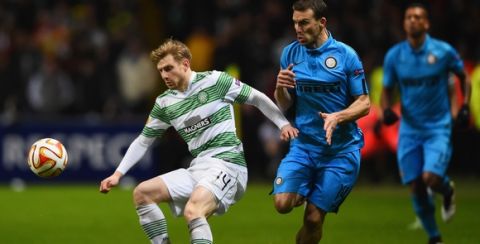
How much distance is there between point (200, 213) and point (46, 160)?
57.0 inches

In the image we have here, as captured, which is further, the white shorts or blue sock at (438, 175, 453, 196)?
blue sock at (438, 175, 453, 196)

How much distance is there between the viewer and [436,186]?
10359 mm

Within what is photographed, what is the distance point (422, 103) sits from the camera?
34.9 feet

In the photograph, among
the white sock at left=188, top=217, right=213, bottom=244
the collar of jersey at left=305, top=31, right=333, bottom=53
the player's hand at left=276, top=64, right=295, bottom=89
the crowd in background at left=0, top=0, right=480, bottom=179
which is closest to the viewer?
the white sock at left=188, top=217, right=213, bottom=244

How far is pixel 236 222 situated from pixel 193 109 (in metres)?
4.57

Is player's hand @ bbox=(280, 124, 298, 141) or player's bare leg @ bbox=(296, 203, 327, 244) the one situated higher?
player's hand @ bbox=(280, 124, 298, 141)

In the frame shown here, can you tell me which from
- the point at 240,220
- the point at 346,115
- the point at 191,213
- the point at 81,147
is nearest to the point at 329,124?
the point at 346,115

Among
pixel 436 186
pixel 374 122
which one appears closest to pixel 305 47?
pixel 436 186

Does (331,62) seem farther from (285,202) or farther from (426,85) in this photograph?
(426,85)

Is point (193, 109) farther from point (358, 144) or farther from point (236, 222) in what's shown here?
point (236, 222)

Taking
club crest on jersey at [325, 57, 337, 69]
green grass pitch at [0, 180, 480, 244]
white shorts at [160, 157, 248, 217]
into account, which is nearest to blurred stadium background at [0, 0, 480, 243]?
green grass pitch at [0, 180, 480, 244]

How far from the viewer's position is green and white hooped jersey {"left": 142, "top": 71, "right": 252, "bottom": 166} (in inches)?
337

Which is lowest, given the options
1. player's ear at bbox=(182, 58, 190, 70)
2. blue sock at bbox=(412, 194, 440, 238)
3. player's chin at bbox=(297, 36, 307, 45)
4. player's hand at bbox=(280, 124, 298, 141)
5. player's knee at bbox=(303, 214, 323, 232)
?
blue sock at bbox=(412, 194, 440, 238)

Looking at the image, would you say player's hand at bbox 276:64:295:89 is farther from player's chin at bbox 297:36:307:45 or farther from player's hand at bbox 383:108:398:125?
player's hand at bbox 383:108:398:125
